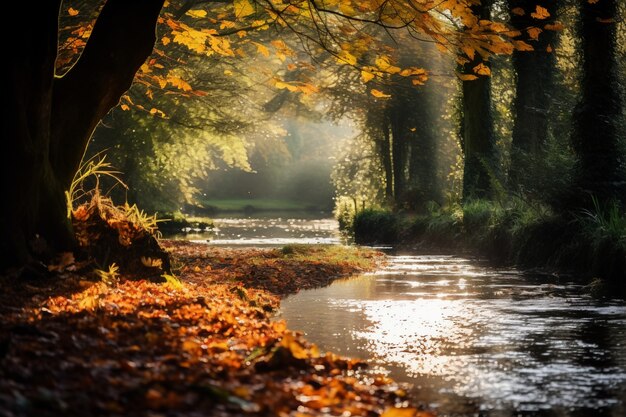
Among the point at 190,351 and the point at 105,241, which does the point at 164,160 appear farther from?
the point at 190,351

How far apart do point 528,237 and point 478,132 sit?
8.28 m

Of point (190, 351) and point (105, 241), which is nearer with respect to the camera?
point (190, 351)

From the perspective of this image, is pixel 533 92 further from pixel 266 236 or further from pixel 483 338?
pixel 483 338

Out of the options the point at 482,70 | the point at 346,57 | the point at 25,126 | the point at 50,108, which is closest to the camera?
the point at 25,126

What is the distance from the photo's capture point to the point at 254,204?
91.1 metres

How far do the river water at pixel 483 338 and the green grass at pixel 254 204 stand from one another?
70.7 meters

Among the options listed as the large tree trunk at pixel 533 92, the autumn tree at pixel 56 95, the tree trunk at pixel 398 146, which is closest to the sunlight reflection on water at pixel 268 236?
the tree trunk at pixel 398 146

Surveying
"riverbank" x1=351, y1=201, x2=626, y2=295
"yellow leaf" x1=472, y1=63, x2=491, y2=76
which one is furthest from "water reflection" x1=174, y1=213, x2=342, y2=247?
"yellow leaf" x1=472, y1=63, x2=491, y2=76

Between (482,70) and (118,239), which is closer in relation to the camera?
(118,239)

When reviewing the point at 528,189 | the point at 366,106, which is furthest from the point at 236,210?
the point at 528,189

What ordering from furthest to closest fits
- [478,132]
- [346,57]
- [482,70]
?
[478,132] < [346,57] < [482,70]

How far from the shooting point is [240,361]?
7.10 m

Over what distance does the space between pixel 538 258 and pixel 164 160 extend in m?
26.0

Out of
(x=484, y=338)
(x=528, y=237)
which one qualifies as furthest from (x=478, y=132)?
(x=484, y=338)
